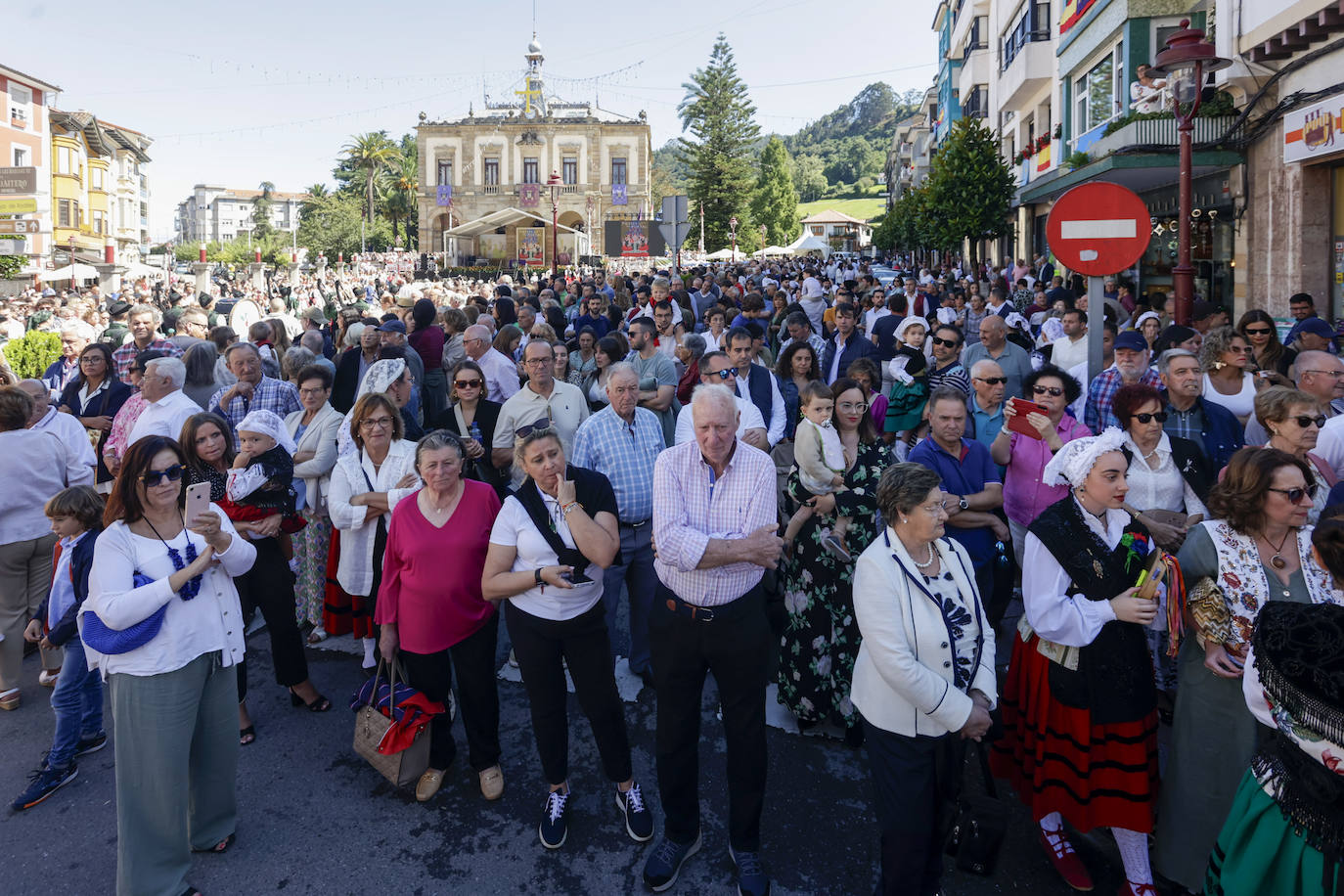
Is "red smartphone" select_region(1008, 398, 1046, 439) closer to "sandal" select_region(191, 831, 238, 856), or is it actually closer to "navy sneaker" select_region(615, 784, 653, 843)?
"navy sneaker" select_region(615, 784, 653, 843)

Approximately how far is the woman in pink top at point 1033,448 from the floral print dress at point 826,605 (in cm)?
73

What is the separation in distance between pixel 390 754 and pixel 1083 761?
9.71 feet

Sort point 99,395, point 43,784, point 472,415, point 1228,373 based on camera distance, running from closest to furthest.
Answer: point 43,784, point 1228,373, point 472,415, point 99,395

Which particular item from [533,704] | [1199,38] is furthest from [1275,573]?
[1199,38]

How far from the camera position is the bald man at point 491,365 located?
7.49m

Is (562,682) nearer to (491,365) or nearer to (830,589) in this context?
(830,589)

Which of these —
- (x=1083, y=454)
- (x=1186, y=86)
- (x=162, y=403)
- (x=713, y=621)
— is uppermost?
(x=1186, y=86)

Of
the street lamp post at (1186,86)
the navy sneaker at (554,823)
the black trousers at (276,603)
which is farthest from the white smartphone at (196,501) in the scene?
the street lamp post at (1186,86)

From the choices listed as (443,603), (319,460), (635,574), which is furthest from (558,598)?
(319,460)

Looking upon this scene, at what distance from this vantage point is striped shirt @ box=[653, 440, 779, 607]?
10.9ft

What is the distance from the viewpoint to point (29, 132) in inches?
1588

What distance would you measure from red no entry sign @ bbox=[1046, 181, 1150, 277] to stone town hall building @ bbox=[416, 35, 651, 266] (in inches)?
2474

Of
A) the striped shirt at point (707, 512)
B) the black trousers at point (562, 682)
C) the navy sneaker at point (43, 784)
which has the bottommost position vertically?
the navy sneaker at point (43, 784)

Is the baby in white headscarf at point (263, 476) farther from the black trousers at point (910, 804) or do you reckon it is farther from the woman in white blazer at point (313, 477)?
the black trousers at point (910, 804)
